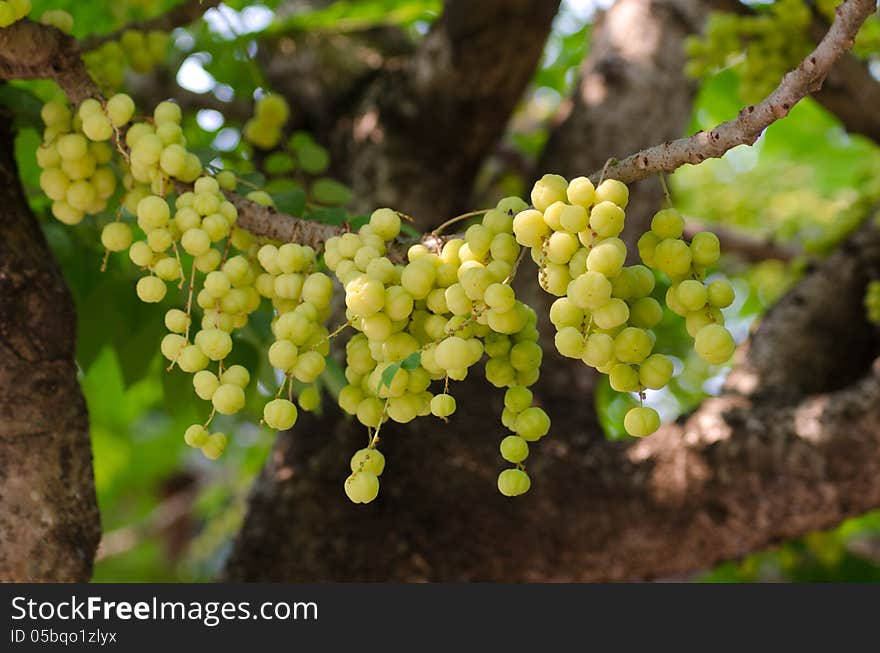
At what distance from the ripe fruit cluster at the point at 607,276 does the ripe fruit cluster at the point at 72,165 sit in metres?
0.94

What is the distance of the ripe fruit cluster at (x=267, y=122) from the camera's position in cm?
301

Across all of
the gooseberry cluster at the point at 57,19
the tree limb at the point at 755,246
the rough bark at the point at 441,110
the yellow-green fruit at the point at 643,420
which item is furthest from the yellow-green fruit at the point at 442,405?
the tree limb at the point at 755,246

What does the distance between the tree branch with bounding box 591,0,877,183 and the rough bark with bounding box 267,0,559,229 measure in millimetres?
1882

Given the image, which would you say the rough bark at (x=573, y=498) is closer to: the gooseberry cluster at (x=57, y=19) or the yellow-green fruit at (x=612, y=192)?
the gooseberry cluster at (x=57, y=19)

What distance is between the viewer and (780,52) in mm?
2682

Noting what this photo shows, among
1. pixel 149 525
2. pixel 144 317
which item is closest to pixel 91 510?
pixel 144 317

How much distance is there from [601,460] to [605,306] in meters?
1.51

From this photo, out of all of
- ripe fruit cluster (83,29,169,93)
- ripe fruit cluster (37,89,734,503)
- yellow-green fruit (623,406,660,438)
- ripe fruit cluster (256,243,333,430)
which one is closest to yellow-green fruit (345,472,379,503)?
ripe fruit cluster (37,89,734,503)

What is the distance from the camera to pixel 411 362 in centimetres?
134

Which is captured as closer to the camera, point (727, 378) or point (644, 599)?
point (644, 599)

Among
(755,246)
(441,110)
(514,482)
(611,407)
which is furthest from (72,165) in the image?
(755,246)

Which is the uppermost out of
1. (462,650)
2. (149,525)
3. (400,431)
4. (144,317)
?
(144,317)

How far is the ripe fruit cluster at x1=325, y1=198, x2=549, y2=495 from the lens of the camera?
132 cm

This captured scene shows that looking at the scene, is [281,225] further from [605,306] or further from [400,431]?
[400,431]
